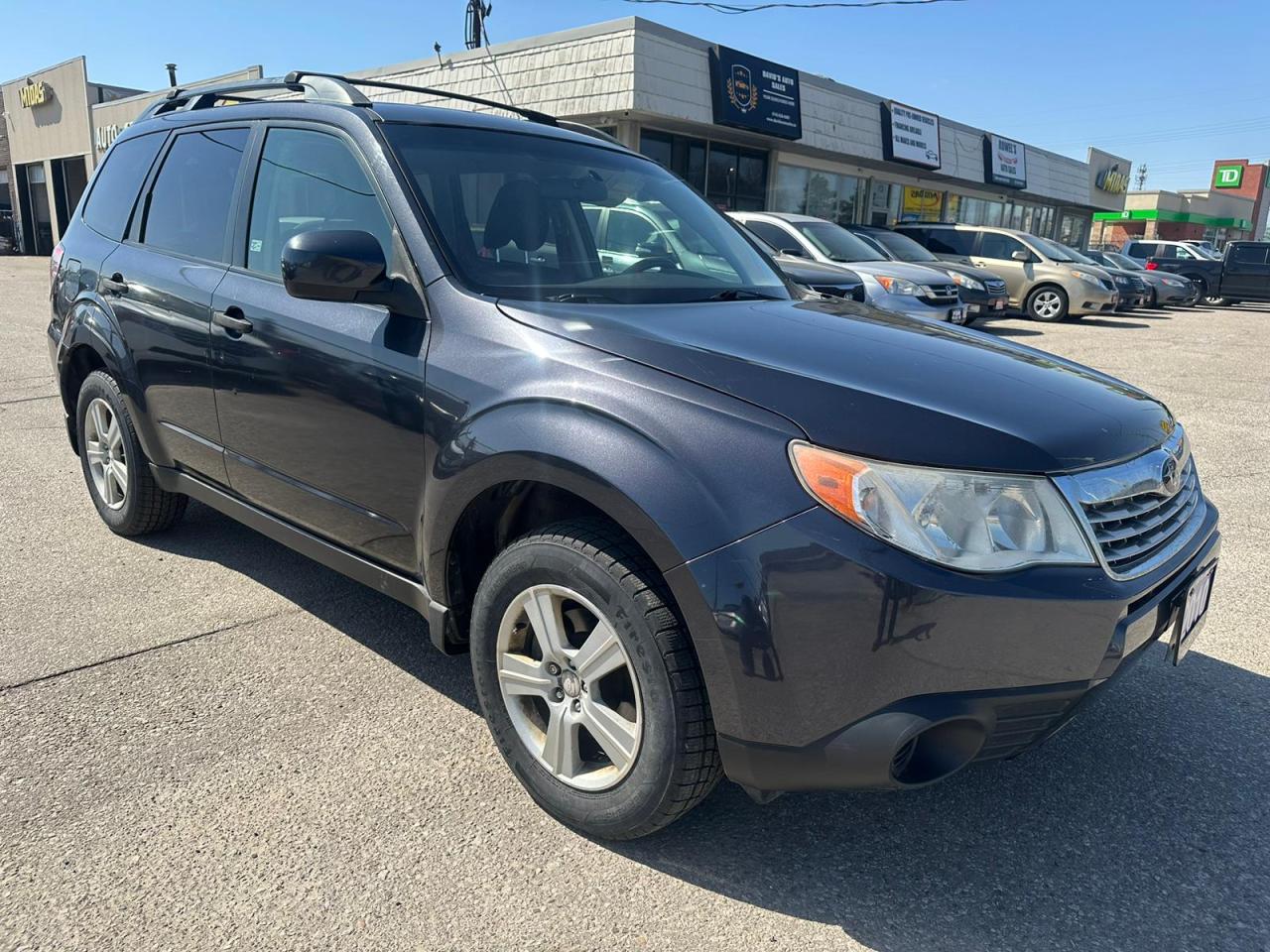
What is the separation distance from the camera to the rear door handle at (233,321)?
3.06 metres

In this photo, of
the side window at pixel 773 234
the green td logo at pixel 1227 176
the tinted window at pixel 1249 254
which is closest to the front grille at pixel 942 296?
the side window at pixel 773 234

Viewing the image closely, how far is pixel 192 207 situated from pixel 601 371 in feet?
7.62

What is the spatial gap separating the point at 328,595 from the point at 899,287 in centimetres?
894

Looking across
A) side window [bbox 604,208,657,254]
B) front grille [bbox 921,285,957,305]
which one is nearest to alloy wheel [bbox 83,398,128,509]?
side window [bbox 604,208,657,254]

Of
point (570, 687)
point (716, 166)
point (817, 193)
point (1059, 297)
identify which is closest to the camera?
point (570, 687)

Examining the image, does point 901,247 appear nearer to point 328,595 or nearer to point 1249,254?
point 328,595

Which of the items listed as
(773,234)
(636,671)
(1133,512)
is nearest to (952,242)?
(773,234)

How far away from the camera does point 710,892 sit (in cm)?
215

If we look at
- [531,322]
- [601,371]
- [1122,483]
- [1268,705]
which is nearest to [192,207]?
[531,322]

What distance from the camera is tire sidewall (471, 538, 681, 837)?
2041 mm

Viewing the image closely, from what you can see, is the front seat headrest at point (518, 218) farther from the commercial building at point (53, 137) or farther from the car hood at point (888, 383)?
the commercial building at point (53, 137)

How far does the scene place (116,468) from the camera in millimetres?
4207

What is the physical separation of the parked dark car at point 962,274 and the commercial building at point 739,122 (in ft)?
12.8

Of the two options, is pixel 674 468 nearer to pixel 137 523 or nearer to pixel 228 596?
pixel 228 596
